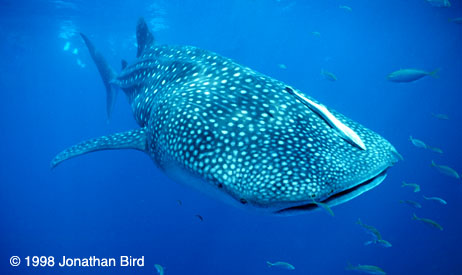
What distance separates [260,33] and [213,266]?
142ft

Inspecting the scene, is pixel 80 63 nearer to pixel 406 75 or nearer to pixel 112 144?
pixel 112 144

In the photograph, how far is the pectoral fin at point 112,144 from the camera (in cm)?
391

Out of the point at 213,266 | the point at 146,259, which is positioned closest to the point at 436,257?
the point at 213,266

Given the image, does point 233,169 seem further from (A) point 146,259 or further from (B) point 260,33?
(B) point 260,33

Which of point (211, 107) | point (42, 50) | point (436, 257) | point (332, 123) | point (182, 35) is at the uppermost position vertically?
point (332, 123)

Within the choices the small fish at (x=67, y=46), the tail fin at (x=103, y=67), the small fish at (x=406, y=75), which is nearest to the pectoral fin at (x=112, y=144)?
the tail fin at (x=103, y=67)

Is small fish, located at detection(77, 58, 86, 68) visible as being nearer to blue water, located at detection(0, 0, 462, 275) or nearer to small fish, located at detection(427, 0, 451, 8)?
blue water, located at detection(0, 0, 462, 275)

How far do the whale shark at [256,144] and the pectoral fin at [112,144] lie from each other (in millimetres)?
21

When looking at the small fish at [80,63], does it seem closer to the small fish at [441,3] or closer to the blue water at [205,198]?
the blue water at [205,198]

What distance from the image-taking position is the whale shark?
76.9 inches

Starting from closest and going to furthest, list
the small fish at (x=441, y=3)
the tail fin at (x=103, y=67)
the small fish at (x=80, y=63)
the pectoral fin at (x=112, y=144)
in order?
1. the pectoral fin at (x=112, y=144)
2. the tail fin at (x=103, y=67)
3. the small fish at (x=441, y=3)
4. the small fish at (x=80, y=63)

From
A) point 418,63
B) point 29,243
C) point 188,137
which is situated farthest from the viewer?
point 418,63

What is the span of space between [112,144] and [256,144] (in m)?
2.63

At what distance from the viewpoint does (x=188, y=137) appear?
2689mm
